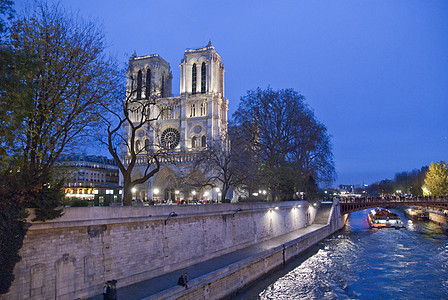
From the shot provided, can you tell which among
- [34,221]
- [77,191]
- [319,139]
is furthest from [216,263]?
[77,191]

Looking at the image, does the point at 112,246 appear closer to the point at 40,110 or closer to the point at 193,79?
the point at 40,110

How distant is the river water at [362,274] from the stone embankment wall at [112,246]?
3257mm

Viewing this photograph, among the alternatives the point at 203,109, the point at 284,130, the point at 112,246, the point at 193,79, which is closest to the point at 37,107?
the point at 112,246

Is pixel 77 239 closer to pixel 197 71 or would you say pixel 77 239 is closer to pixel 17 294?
pixel 17 294

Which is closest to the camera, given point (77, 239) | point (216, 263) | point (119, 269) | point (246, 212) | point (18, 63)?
point (18, 63)

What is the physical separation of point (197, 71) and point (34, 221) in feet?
167

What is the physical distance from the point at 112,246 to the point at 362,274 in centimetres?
1438

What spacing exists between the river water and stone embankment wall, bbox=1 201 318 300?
326cm

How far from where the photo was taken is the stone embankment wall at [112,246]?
32.4 feet

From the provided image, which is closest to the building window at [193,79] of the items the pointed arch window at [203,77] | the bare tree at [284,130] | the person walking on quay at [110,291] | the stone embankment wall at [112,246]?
the pointed arch window at [203,77]

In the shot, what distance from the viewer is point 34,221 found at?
32.1 feet

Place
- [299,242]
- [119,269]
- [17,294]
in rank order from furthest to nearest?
1. [299,242]
2. [119,269]
3. [17,294]

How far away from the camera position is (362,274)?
19.9 m

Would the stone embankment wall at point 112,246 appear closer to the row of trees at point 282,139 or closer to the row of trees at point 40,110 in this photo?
the row of trees at point 40,110
